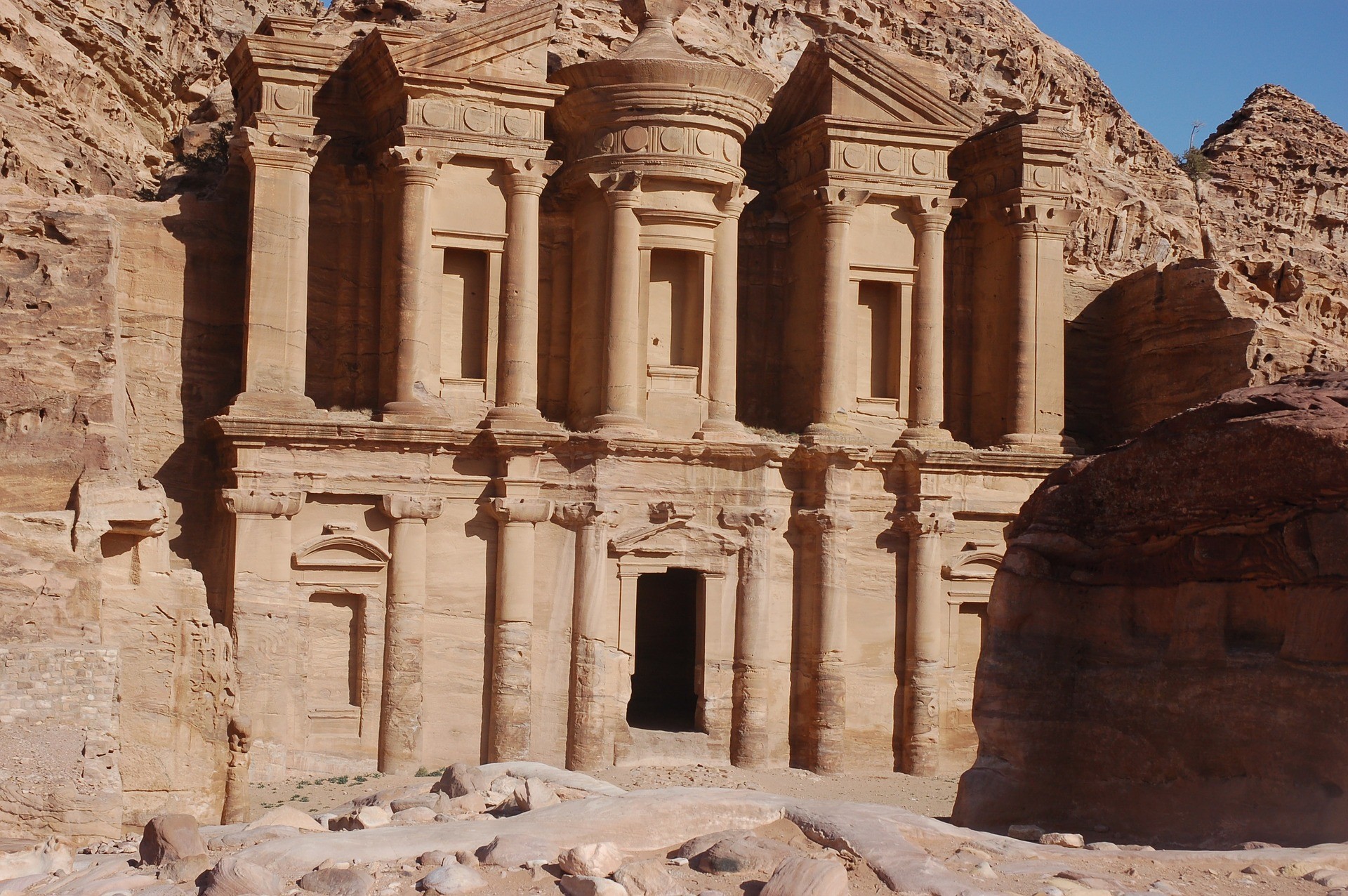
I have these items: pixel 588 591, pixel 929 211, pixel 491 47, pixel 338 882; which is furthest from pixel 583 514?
pixel 338 882

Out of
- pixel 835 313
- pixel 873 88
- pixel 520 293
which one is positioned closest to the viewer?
pixel 520 293

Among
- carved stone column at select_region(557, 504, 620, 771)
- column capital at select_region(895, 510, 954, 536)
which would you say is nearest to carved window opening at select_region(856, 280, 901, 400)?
column capital at select_region(895, 510, 954, 536)

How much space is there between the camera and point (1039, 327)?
2438 centimetres

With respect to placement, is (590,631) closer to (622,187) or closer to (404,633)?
(404,633)

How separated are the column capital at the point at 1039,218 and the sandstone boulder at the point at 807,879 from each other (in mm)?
16952

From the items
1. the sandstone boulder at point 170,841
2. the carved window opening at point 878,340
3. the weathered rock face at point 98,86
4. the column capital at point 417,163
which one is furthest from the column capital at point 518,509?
the sandstone boulder at point 170,841

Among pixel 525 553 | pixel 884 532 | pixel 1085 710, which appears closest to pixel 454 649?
pixel 525 553

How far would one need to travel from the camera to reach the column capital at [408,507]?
68.3ft

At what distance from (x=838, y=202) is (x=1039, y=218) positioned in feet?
11.1

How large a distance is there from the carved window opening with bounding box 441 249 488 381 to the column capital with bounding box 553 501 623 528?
7.89 ft

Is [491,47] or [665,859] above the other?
[491,47]

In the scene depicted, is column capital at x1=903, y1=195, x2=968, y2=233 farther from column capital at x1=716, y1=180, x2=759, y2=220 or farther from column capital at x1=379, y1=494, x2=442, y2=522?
column capital at x1=379, y1=494, x2=442, y2=522

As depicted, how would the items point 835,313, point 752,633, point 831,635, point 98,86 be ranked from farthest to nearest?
point 98,86, point 835,313, point 831,635, point 752,633

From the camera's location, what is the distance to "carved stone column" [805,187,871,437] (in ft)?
75.7
